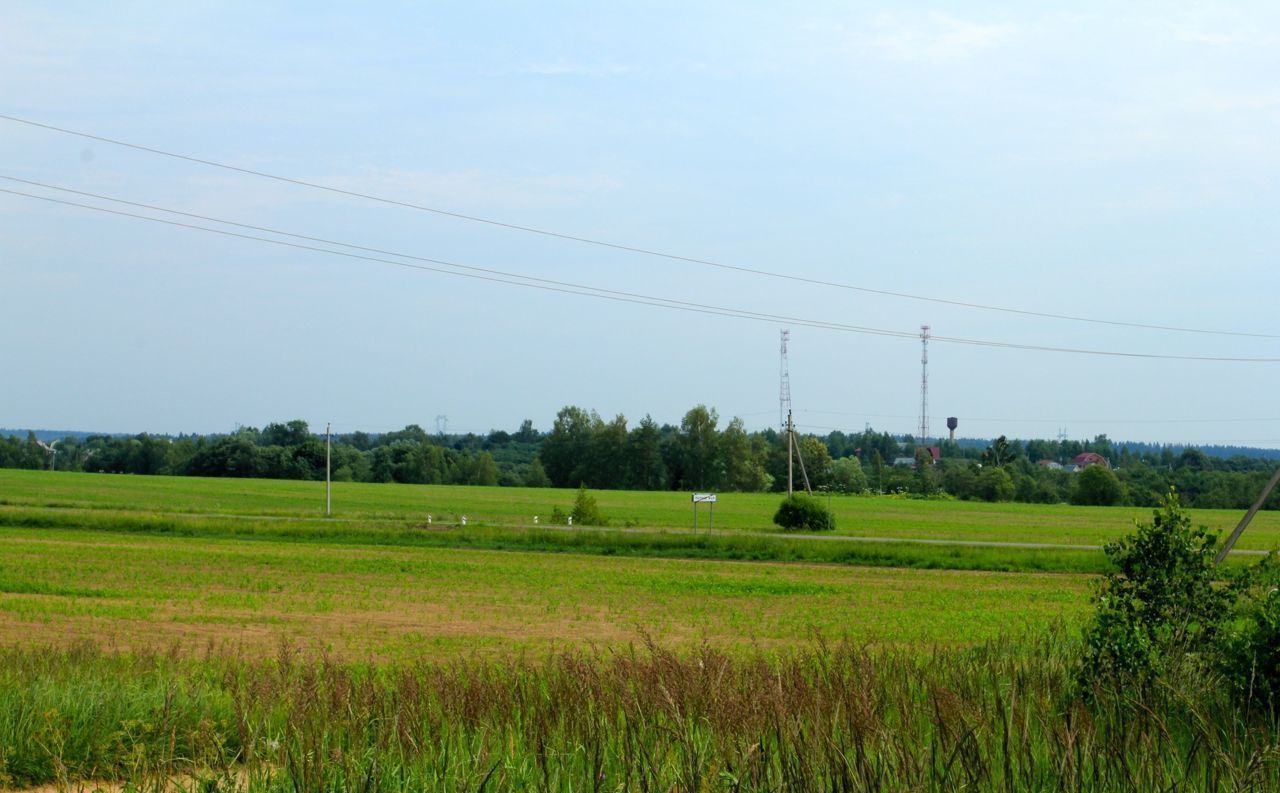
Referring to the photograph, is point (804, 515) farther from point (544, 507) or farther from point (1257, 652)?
point (1257, 652)

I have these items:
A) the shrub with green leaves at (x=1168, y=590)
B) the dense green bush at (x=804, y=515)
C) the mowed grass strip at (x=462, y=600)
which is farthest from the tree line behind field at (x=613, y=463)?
the shrub with green leaves at (x=1168, y=590)

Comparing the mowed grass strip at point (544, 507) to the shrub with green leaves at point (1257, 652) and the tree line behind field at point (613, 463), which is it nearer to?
the tree line behind field at point (613, 463)

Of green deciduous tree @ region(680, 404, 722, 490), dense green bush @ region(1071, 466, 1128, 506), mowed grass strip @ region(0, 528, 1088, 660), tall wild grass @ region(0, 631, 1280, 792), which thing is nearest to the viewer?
tall wild grass @ region(0, 631, 1280, 792)

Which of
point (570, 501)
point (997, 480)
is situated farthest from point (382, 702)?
point (997, 480)

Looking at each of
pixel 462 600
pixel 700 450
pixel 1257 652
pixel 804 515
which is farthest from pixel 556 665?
pixel 700 450

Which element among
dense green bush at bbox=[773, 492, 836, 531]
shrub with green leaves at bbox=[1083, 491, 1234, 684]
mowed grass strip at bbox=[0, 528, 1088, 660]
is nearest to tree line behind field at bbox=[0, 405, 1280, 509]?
dense green bush at bbox=[773, 492, 836, 531]

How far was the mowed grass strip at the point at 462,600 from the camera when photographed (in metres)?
22.2

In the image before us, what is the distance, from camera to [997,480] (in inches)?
4899

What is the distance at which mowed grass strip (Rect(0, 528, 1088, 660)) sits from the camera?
72.7 feet

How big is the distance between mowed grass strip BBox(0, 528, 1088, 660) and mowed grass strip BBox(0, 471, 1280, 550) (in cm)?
2204

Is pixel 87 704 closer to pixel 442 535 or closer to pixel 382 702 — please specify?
pixel 382 702

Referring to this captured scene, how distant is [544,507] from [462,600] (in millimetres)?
64772

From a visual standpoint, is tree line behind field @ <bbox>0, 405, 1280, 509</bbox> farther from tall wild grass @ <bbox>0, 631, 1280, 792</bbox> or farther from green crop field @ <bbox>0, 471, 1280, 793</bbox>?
tall wild grass @ <bbox>0, 631, 1280, 792</bbox>

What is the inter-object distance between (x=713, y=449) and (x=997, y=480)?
3456 cm
